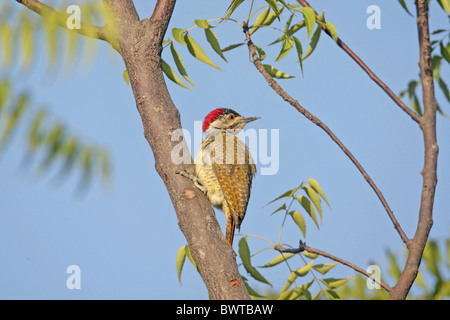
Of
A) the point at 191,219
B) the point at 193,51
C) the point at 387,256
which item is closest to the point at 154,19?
the point at 193,51

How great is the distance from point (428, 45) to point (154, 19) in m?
1.69

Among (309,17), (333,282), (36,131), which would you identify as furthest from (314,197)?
(36,131)

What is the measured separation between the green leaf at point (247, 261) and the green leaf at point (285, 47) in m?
1.28

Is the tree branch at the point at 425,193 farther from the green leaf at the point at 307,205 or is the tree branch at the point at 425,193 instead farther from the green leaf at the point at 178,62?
the green leaf at the point at 178,62

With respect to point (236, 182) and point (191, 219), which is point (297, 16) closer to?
point (191, 219)

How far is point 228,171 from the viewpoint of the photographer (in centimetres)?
510

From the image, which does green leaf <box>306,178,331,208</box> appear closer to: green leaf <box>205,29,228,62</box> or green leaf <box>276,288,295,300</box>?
green leaf <box>276,288,295,300</box>

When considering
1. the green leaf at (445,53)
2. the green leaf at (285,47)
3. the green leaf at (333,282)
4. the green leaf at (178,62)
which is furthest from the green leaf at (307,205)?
the green leaf at (445,53)

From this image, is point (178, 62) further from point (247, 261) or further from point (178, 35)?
point (247, 261)

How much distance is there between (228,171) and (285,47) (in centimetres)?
171

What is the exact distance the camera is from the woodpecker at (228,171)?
15.8 ft

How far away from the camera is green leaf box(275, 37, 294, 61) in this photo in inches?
139

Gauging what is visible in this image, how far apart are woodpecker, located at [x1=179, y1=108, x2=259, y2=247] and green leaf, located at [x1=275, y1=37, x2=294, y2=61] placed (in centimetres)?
120
